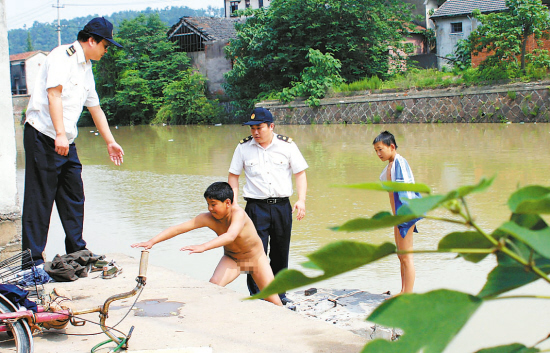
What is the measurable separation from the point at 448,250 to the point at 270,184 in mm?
4403

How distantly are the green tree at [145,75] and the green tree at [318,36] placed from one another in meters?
4.96

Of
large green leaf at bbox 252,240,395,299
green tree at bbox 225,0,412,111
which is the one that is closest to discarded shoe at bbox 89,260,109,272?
large green leaf at bbox 252,240,395,299

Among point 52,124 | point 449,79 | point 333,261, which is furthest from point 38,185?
point 449,79

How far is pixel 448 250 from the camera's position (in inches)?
28.1

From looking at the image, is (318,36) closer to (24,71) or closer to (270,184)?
(270,184)

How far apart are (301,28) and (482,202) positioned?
854 inches

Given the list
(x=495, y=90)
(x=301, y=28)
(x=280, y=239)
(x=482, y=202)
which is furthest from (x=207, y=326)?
(x=301, y=28)

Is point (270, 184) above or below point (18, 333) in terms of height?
above

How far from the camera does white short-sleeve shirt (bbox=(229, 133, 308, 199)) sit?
5129 millimetres

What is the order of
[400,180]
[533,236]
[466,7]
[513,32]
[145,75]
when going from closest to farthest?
[533,236]
[400,180]
[513,32]
[466,7]
[145,75]

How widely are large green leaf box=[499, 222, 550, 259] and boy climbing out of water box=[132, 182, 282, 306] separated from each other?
3635 mm

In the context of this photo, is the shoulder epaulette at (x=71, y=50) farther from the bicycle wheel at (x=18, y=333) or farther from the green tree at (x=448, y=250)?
the green tree at (x=448, y=250)

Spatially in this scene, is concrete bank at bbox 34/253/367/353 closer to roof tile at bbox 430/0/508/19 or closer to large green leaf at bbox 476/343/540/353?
large green leaf at bbox 476/343/540/353

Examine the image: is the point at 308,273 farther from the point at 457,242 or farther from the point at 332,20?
the point at 332,20
